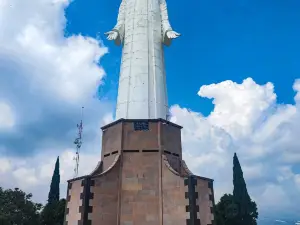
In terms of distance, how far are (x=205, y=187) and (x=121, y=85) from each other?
7342 mm

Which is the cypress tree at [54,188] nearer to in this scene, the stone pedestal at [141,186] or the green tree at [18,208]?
the green tree at [18,208]

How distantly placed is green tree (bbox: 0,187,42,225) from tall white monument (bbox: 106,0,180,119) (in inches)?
819

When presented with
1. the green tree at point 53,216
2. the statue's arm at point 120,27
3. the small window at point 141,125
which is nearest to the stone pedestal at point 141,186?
the small window at point 141,125

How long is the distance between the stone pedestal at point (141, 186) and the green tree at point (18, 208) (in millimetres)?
19685

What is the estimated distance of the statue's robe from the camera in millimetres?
17906

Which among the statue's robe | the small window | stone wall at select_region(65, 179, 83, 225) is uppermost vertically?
the statue's robe

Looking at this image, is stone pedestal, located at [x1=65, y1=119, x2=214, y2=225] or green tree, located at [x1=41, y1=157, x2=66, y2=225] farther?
green tree, located at [x1=41, y1=157, x2=66, y2=225]

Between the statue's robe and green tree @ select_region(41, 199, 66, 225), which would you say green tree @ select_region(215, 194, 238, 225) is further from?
the statue's robe

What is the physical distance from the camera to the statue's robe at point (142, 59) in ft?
58.7

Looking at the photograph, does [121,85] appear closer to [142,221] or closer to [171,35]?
[171,35]

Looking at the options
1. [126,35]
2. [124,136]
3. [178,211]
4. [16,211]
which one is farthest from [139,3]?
[16,211]

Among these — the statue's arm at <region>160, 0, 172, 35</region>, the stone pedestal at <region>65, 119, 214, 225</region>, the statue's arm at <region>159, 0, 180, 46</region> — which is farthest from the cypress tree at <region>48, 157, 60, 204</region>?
the statue's arm at <region>160, 0, 172, 35</region>

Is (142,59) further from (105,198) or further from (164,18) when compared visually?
(105,198)

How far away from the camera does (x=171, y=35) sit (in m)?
19.6
